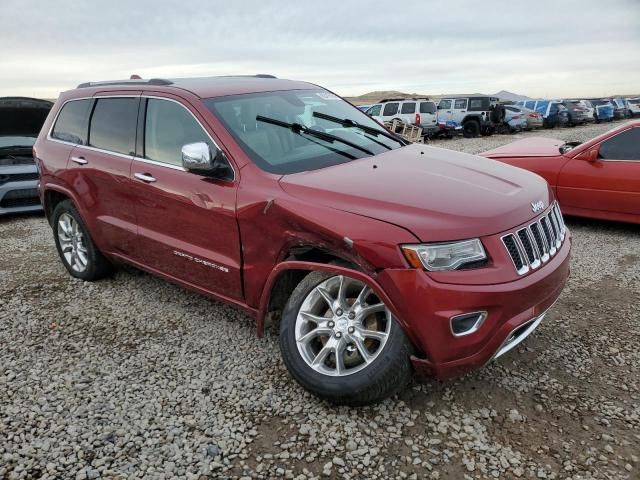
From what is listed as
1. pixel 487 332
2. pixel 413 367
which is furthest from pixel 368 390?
pixel 487 332

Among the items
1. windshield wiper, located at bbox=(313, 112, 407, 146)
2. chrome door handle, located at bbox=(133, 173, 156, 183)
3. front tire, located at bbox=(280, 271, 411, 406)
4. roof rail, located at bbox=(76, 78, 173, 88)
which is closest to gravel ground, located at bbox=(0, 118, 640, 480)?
front tire, located at bbox=(280, 271, 411, 406)

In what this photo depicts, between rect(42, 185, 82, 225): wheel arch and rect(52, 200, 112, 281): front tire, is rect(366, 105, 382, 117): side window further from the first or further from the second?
rect(52, 200, 112, 281): front tire

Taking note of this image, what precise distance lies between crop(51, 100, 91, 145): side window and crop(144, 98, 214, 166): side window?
1.05 metres

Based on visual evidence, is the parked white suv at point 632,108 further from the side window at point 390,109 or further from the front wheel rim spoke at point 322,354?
the front wheel rim spoke at point 322,354

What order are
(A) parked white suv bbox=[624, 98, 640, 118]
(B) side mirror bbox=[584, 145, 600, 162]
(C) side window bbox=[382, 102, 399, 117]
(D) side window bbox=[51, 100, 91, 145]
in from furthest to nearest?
(A) parked white suv bbox=[624, 98, 640, 118] < (C) side window bbox=[382, 102, 399, 117] < (B) side mirror bbox=[584, 145, 600, 162] < (D) side window bbox=[51, 100, 91, 145]

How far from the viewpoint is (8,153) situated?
8461 mm

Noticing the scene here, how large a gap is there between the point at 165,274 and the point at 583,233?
5.30 metres

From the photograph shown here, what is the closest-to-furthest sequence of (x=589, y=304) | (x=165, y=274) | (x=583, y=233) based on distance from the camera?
1. (x=165, y=274)
2. (x=589, y=304)
3. (x=583, y=233)

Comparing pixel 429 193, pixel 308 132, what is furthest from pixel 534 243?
pixel 308 132

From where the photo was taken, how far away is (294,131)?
363 cm

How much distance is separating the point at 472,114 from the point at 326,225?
70.1 ft

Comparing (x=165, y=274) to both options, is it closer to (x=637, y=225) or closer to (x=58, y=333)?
(x=58, y=333)

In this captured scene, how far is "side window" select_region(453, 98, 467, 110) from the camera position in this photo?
893 inches

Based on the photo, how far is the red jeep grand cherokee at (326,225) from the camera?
2613mm
